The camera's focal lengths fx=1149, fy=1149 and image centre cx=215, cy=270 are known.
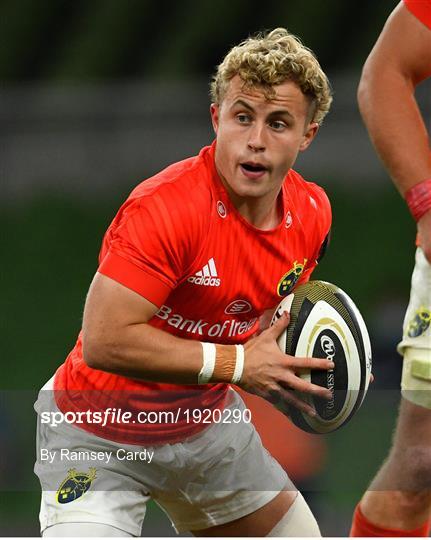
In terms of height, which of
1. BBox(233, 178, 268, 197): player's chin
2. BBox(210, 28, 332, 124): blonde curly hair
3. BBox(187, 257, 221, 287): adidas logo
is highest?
BBox(210, 28, 332, 124): blonde curly hair

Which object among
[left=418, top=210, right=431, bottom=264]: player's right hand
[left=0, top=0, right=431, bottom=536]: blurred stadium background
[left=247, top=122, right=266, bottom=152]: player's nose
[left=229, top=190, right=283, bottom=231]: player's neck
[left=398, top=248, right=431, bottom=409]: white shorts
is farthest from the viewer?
[left=0, top=0, right=431, bottom=536]: blurred stadium background

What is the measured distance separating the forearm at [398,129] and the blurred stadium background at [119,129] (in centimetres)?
704

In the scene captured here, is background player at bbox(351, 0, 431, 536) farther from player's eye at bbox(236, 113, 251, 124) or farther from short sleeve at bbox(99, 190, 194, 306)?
short sleeve at bbox(99, 190, 194, 306)

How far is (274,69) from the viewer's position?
3424mm

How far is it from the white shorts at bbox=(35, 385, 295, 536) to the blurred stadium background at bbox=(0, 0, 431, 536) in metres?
6.60

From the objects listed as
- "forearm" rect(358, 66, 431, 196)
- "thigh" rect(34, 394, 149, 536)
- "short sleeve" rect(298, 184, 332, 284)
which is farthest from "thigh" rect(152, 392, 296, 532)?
"forearm" rect(358, 66, 431, 196)

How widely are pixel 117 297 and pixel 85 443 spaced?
1.93 ft

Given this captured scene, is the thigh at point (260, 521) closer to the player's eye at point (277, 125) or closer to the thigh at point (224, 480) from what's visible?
the thigh at point (224, 480)

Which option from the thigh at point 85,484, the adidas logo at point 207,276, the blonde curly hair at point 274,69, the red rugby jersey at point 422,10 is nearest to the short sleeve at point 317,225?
the blonde curly hair at point 274,69

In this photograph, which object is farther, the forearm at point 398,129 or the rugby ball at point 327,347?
the rugby ball at point 327,347

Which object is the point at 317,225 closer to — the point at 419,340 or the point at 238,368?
the point at 419,340

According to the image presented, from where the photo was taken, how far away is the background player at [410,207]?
127 inches

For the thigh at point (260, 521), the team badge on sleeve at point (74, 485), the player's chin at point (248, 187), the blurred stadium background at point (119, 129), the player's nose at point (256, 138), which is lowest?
the thigh at point (260, 521)

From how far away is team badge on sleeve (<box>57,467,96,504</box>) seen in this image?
3439 millimetres
